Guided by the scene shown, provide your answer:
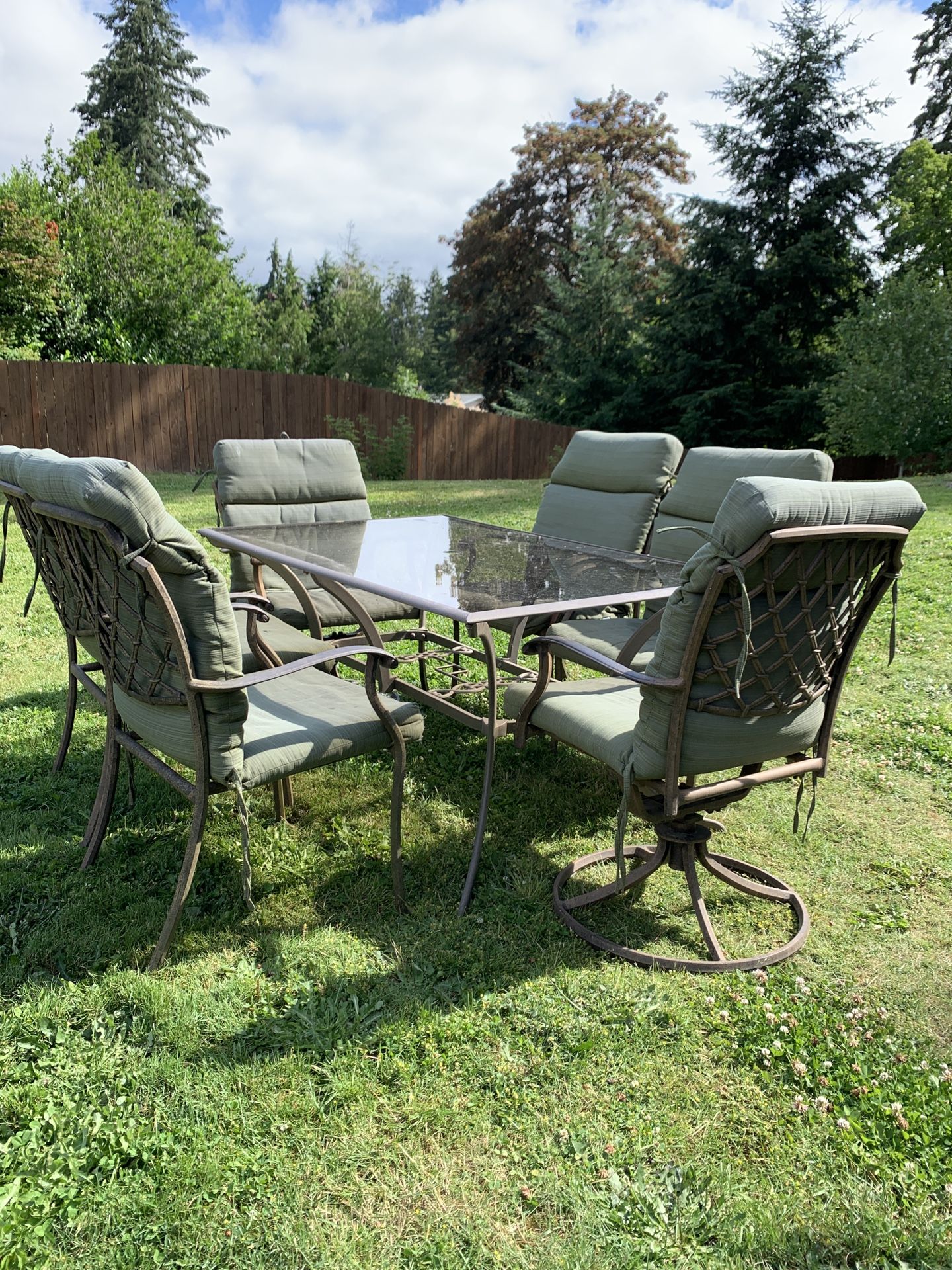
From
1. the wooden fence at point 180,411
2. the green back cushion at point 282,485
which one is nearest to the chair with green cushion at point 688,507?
the green back cushion at point 282,485

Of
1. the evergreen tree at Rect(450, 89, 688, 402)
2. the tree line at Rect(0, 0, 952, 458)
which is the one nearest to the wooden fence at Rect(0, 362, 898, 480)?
the tree line at Rect(0, 0, 952, 458)

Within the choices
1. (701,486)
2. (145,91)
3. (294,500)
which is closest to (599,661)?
(701,486)

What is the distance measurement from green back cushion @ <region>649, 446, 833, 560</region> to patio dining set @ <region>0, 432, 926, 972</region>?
0.03 m

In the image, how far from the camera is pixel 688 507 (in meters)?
3.56

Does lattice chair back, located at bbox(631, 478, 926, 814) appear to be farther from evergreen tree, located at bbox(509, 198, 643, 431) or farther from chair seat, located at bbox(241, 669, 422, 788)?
evergreen tree, located at bbox(509, 198, 643, 431)

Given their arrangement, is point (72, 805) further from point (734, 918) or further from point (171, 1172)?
point (734, 918)

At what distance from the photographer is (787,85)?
1670cm

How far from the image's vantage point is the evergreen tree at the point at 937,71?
64.1 feet

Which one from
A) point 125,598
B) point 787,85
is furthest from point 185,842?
point 787,85

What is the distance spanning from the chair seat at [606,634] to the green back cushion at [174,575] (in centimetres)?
136

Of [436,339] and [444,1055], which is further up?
[436,339]

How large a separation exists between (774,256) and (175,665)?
17620mm

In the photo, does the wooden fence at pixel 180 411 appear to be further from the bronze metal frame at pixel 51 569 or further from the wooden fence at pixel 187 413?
the bronze metal frame at pixel 51 569

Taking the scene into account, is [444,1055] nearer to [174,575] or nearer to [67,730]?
[174,575]
